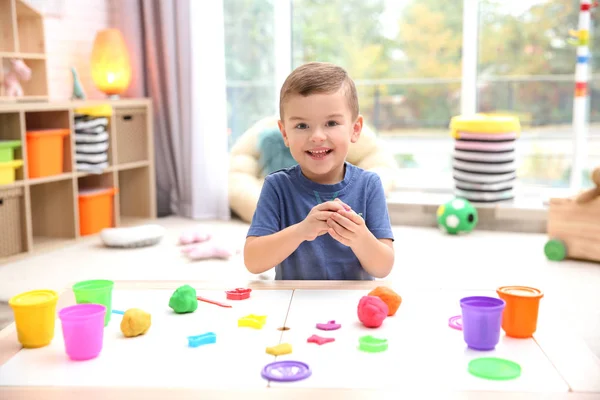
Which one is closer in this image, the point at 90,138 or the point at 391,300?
the point at 391,300

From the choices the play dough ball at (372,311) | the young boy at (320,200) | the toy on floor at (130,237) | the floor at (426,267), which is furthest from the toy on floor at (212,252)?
the play dough ball at (372,311)

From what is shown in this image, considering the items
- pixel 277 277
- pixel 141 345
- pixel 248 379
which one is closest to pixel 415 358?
pixel 248 379

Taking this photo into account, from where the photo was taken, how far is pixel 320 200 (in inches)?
55.6

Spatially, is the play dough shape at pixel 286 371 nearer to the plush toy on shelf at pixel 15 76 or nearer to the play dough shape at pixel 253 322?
the play dough shape at pixel 253 322

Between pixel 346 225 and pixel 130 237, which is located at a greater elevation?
pixel 346 225

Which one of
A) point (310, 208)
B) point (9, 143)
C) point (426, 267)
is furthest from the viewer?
point (9, 143)

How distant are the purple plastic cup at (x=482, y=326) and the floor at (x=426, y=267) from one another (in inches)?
→ 52.9

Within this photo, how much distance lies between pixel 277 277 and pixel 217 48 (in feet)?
9.16

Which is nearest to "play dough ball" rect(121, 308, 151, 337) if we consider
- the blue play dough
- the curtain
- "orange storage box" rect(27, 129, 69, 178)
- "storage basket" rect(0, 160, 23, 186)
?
"storage basket" rect(0, 160, 23, 186)

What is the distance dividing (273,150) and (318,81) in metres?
2.61

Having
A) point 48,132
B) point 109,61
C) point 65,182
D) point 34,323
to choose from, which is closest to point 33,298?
point 34,323

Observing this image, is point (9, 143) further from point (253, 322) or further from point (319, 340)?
point (319, 340)

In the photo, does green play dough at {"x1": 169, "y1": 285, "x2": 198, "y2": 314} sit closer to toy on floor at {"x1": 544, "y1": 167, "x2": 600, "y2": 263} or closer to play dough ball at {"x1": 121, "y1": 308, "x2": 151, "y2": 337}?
play dough ball at {"x1": 121, "y1": 308, "x2": 151, "y2": 337}

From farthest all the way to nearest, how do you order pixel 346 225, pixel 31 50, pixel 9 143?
→ pixel 31 50, pixel 9 143, pixel 346 225
